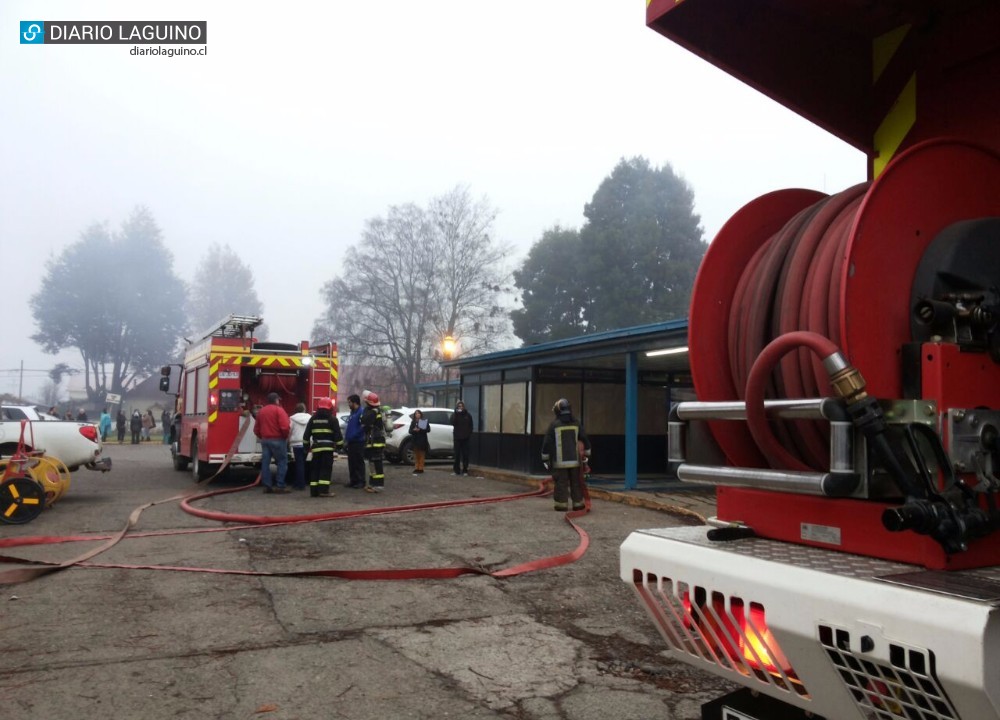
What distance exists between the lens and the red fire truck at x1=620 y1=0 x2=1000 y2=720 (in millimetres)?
1874

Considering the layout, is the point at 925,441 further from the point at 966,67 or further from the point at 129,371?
the point at 129,371

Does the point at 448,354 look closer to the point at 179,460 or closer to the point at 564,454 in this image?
the point at 179,460

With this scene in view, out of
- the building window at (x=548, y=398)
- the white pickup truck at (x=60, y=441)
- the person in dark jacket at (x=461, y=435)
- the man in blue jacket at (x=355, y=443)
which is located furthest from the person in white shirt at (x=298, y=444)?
the building window at (x=548, y=398)

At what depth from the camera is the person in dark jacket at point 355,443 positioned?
14.2m

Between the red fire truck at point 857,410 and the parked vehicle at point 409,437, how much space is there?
18299 mm

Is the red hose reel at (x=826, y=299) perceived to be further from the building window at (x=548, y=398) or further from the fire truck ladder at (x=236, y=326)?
the building window at (x=548, y=398)

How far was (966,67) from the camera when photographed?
2.69 meters

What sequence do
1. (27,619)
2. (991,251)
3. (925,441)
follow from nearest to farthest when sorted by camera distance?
(925,441) → (991,251) → (27,619)

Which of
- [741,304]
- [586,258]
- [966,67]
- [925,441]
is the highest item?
[586,258]

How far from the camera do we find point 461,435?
59.4 ft

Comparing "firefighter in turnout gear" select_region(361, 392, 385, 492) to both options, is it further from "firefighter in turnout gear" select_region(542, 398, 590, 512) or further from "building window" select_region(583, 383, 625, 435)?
"building window" select_region(583, 383, 625, 435)

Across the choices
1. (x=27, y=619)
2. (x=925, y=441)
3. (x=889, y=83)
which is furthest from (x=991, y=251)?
(x=27, y=619)

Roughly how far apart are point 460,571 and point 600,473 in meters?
11.7

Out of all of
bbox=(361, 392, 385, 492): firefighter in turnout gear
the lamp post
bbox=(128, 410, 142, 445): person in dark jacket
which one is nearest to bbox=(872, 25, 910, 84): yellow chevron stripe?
bbox=(361, 392, 385, 492): firefighter in turnout gear
